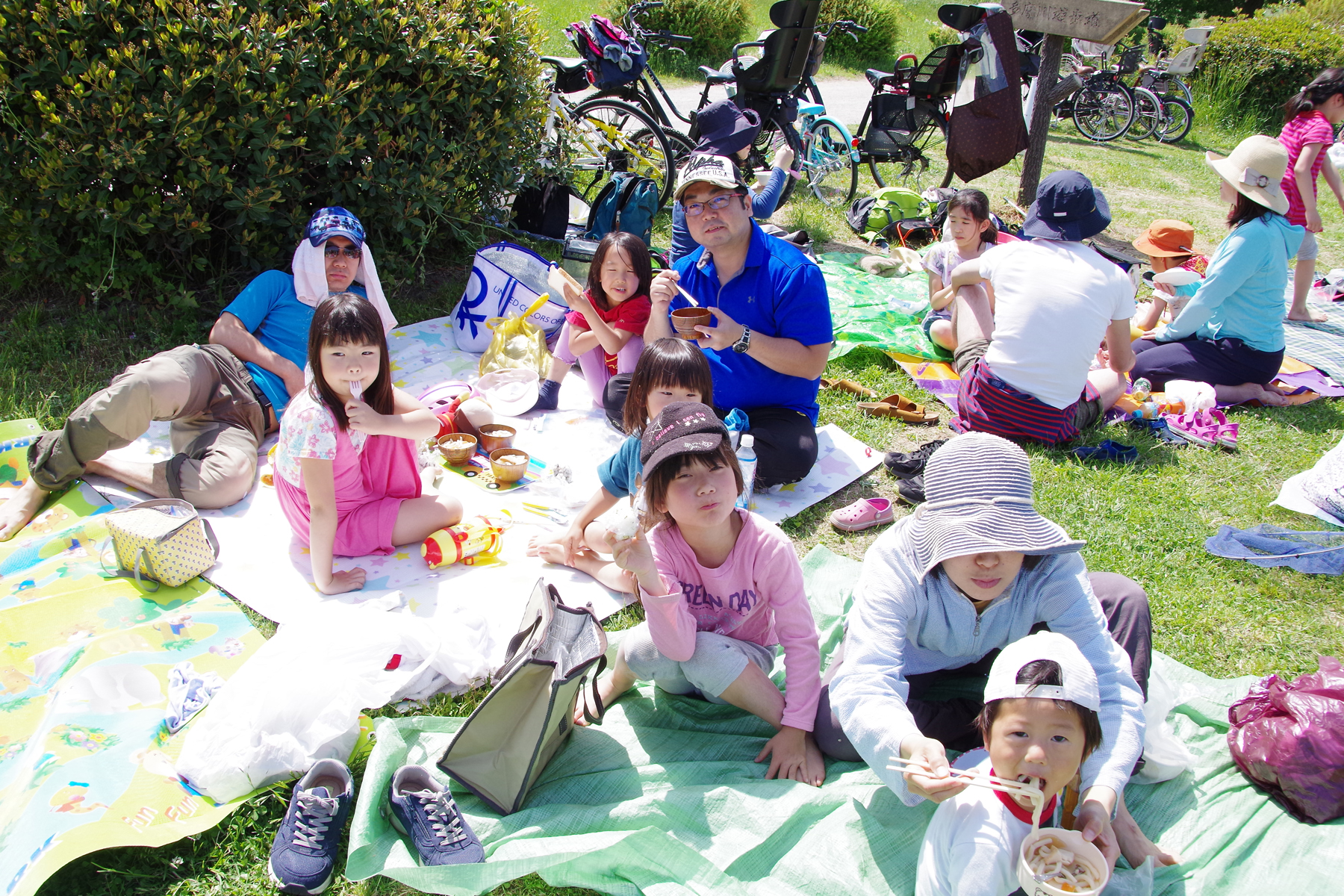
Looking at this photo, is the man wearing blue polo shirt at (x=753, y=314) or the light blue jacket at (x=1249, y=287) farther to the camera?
the light blue jacket at (x=1249, y=287)

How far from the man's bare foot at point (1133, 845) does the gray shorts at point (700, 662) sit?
101 cm

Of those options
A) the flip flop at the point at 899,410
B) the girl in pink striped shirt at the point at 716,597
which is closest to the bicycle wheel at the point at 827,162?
the flip flop at the point at 899,410

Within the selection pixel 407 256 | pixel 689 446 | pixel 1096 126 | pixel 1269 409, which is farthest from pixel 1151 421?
pixel 1096 126

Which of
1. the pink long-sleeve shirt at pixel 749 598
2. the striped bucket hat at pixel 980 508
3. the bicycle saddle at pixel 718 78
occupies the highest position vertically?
the bicycle saddle at pixel 718 78

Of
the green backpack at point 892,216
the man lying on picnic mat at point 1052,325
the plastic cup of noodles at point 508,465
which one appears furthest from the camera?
the green backpack at point 892,216

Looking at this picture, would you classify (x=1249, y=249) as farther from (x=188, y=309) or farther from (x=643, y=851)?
(x=188, y=309)

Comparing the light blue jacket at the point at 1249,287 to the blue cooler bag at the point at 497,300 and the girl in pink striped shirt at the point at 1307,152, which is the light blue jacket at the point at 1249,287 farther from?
the blue cooler bag at the point at 497,300

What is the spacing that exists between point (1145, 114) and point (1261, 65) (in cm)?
277

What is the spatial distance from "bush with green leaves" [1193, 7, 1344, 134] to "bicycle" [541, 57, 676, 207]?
1358 centimetres

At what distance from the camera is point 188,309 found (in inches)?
192

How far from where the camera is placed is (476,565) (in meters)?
3.54

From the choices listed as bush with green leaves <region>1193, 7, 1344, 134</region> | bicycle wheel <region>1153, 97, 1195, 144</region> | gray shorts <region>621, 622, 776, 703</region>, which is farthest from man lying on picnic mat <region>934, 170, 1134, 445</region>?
bush with green leaves <region>1193, 7, 1344, 134</region>

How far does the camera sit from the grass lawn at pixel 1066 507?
7.39 ft

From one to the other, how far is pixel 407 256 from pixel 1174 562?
4915 millimetres
